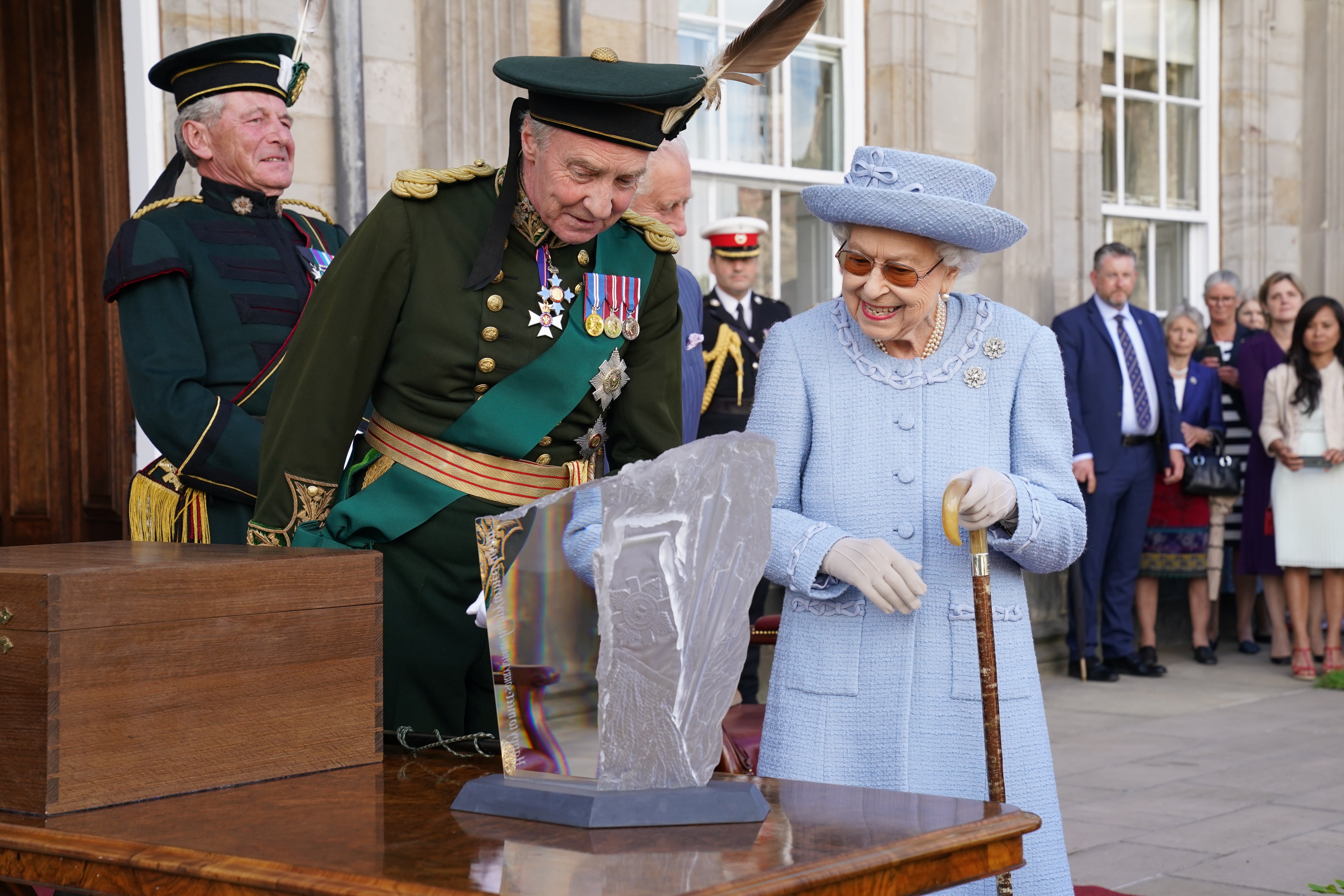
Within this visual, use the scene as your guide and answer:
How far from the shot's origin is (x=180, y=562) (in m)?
1.82

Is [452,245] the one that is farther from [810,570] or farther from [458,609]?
[810,570]

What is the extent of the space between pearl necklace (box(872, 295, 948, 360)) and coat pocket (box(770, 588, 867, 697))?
0.42 meters

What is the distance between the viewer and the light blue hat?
2.51m

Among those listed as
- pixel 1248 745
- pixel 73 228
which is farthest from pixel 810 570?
pixel 1248 745

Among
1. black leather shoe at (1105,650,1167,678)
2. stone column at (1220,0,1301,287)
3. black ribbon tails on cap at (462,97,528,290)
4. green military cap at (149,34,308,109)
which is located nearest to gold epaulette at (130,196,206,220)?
A: green military cap at (149,34,308,109)

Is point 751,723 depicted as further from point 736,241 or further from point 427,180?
point 736,241

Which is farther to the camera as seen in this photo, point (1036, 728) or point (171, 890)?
point (1036, 728)

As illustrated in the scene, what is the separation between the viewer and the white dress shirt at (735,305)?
6.54 metres

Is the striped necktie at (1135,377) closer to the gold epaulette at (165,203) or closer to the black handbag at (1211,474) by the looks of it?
the black handbag at (1211,474)

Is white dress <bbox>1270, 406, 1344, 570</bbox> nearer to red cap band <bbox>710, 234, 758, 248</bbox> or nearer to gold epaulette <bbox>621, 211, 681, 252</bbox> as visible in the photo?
red cap band <bbox>710, 234, 758, 248</bbox>

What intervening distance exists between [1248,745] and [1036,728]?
4.06 metres

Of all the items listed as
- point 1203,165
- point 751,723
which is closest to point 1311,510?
point 1203,165

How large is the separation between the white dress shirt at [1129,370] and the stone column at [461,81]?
3503 mm

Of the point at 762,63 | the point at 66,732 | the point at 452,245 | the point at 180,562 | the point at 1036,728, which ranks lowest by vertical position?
the point at 1036,728
